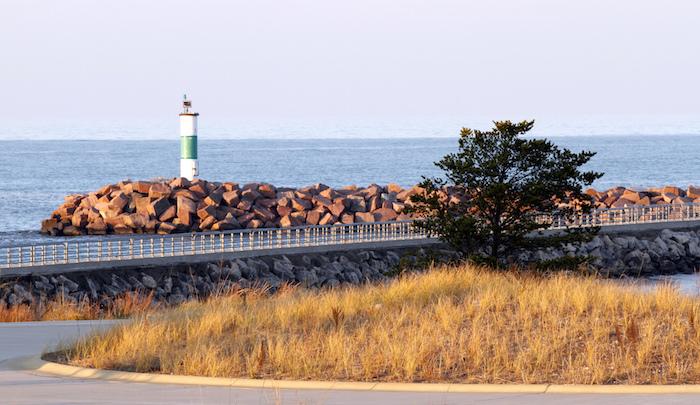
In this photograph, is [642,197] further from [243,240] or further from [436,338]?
[436,338]

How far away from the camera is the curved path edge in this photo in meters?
12.7

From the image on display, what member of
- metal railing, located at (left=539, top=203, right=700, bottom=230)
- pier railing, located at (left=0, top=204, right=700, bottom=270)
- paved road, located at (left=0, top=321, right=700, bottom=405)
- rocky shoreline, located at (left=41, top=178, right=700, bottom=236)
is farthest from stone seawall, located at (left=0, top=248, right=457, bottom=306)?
rocky shoreline, located at (left=41, top=178, right=700, bottom=236)

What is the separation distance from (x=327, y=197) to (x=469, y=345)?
5311 centimetres

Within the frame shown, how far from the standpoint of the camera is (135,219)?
214 feet

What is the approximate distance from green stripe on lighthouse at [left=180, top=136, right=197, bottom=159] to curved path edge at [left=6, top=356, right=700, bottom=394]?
175 feet

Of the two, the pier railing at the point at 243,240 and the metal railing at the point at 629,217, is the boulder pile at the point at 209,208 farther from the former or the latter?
the metal railing at the point at 629,217

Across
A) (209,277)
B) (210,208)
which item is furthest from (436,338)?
(210,208)

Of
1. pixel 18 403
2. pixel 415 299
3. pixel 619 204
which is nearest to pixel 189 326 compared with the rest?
pixel 415 299

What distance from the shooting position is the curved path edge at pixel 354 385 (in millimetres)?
12711

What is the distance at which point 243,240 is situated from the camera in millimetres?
57000

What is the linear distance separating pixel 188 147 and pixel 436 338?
54.3 meters

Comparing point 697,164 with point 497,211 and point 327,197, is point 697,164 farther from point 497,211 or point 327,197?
point 497,211

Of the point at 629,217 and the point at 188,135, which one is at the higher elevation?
the point at 188,135

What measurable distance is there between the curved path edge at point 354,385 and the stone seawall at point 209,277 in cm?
1599
